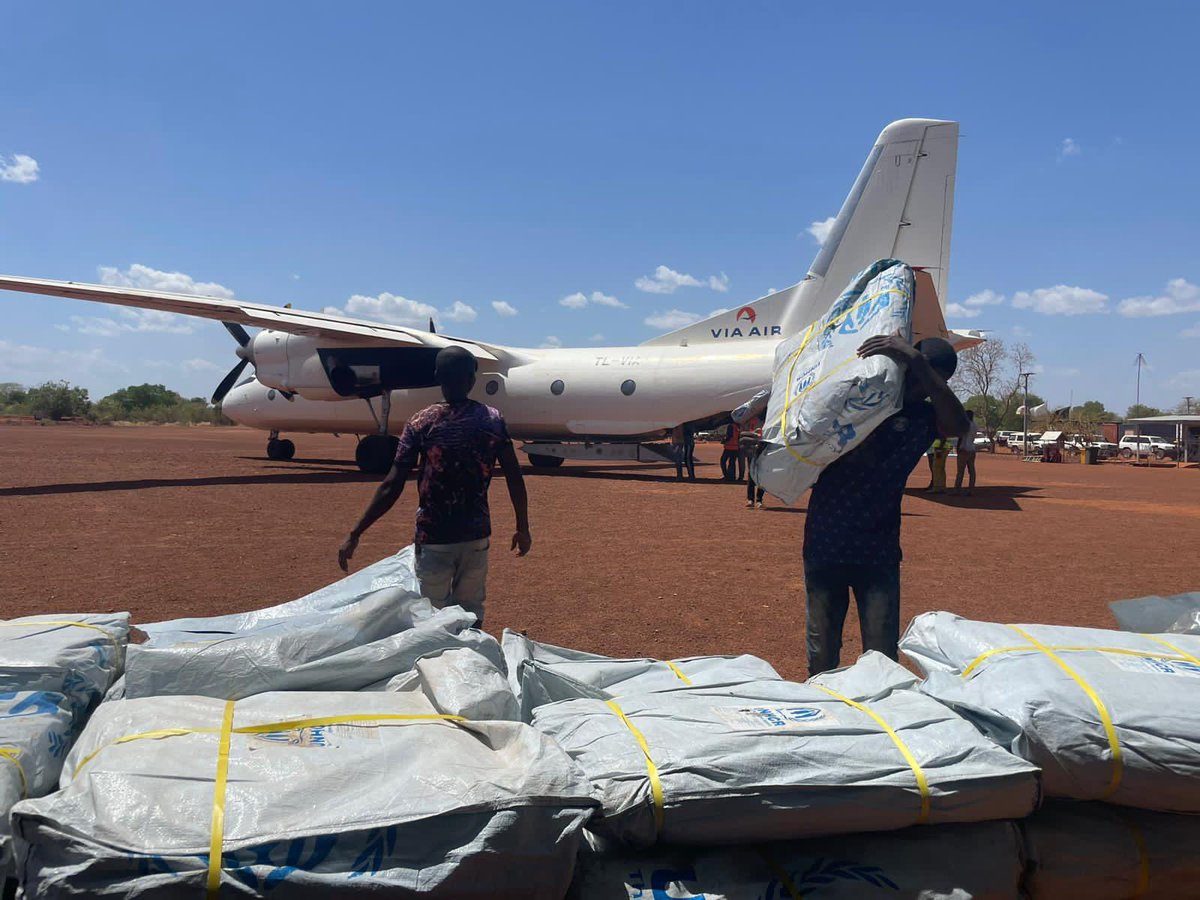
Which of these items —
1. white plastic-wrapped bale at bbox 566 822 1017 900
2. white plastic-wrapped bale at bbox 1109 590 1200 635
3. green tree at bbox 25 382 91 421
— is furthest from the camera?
green tree at bbox 25 382 91 421

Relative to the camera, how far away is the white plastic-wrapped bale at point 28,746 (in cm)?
184

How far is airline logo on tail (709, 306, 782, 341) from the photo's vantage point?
1755 cm

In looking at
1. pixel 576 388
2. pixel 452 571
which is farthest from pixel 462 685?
pixel 576 388

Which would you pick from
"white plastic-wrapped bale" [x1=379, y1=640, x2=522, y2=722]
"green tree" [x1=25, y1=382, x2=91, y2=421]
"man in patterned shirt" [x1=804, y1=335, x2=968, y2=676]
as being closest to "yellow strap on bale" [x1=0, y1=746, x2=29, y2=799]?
"white plastic-wrapped bale" [x1=379, y1=640, x2=522, y2=722]

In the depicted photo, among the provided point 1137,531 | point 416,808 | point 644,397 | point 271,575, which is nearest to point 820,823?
point 416,808

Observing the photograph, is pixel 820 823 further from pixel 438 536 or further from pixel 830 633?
pixel 438 536

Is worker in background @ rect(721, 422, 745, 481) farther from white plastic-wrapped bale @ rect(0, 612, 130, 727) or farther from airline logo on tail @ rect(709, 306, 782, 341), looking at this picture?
white plastic-wrapped bale @ rect(0, 612, 130, 727)

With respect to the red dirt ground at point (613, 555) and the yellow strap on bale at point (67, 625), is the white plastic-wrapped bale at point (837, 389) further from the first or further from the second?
the yellow strap on bale at point (67, 625)

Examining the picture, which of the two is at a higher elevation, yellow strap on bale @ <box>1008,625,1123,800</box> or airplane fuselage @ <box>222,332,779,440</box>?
airplane fuselage @ <box>222,332,779,440</box>

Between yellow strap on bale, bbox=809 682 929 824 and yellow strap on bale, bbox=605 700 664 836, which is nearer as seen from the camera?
yellow strap on bale, bbox=605 700 664 836

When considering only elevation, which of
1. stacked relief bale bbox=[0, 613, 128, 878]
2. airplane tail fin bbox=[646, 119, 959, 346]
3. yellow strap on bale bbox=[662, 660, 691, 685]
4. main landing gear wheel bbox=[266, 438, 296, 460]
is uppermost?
airplane tail fin bbox=[646, 119, 959, 346]

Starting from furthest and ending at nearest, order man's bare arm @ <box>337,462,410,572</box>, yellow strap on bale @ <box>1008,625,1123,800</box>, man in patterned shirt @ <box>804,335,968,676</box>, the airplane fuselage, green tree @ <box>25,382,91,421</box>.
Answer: green tree @ <box>25,382,91,421</box> < the airplane fuselage < man's bare arm @ <box>337,462,410,572</box> < man in patterned shirt @ <box>804,335,968,676</box> < yellow strap on bale @ <box>1008,625,1123,800</box>

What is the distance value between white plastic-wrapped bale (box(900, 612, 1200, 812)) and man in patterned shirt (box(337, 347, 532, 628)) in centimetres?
220

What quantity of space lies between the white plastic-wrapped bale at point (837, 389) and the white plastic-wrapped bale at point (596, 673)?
0.90 m
